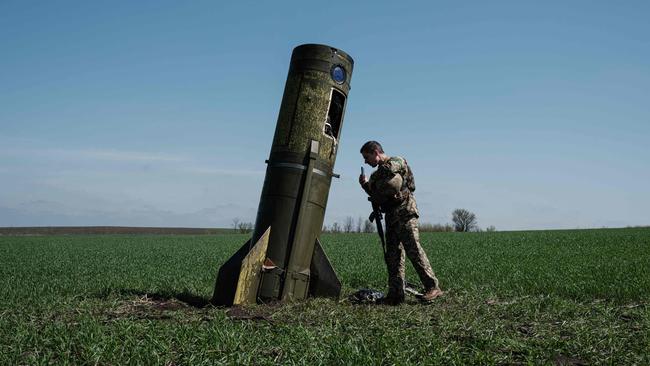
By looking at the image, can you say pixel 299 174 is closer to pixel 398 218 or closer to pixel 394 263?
pixel 398 218

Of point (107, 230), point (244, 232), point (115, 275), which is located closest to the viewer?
point (115, 275)

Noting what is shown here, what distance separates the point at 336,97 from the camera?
28.6ft

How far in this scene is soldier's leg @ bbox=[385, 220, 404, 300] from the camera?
27.5 feet

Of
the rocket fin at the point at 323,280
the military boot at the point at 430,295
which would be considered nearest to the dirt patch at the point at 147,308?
the rocket fin at the point at 323,280

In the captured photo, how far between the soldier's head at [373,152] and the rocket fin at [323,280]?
1.68 metres

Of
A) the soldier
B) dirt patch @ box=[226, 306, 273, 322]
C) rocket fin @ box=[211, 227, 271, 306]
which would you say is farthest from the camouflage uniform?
dirt patch @ box=[226, 306, 273, 322]

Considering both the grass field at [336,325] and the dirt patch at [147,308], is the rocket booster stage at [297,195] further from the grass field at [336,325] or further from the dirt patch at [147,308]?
the dirt patch at [147,308]

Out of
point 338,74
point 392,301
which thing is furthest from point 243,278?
point 338,74

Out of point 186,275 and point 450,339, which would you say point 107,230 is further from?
point 450,339

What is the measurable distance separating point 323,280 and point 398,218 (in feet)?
5.07

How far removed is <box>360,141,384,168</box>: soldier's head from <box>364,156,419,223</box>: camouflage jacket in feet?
0.36

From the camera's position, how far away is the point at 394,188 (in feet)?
26.8

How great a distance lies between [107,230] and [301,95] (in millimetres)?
76692

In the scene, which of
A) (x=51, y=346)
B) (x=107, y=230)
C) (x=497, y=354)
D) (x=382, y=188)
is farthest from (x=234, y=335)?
(x=107, y=230)
